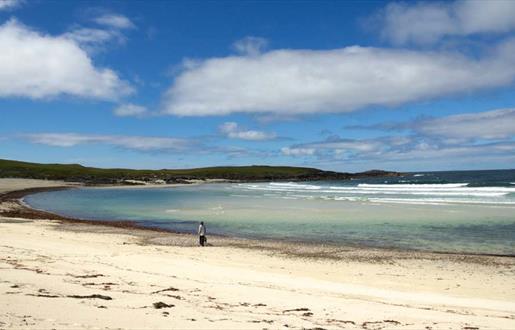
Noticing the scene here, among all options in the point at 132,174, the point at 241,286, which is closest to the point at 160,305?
the point at 241,286

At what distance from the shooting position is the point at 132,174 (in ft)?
495

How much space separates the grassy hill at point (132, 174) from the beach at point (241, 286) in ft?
334

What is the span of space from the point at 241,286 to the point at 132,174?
143945 mm

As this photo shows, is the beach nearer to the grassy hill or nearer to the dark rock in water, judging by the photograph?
the dark rock in water

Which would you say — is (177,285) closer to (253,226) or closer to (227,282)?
(227,282)

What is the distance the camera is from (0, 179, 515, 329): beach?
25.4 feet

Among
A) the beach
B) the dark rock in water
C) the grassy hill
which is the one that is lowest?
the beach

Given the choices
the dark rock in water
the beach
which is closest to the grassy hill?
the beach

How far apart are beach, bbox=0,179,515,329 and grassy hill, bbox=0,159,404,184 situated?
102 m

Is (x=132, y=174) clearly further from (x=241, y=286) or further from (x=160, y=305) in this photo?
(x=160, y=305)

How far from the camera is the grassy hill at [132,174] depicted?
122562 mm

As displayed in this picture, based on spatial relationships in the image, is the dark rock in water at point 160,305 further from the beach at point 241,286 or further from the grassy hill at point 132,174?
the grassy hill at point 132,174

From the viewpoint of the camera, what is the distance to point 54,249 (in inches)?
686

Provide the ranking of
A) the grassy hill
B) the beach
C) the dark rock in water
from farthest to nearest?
the grassy hill
the dark rock in water
the beach
